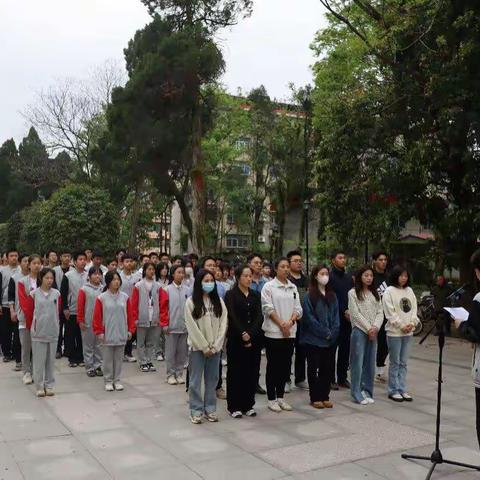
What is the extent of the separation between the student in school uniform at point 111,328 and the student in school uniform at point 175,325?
21.8 inches

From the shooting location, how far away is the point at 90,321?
27.5ft

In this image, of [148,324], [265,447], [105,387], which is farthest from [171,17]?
[265,447]

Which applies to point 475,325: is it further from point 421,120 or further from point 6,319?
point 421,120

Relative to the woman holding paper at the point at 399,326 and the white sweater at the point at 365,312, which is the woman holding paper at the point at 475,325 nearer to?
the white sweater at the point at 365,312

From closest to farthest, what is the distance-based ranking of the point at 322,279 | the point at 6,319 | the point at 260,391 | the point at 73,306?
the point at 322,279 < the point at 260,391 < the point at 73,306 < the point at 6,319

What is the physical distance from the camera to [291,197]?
32.2m

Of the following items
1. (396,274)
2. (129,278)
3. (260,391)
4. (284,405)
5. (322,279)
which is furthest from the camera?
(129,278)

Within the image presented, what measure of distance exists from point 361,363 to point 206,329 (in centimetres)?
204

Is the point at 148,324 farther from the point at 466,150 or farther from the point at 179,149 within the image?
the point at 179,149

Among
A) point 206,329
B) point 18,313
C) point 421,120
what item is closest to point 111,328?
point 18,313

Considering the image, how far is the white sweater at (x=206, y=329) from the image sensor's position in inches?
230

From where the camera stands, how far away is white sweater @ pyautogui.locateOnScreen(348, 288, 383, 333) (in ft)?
22.1

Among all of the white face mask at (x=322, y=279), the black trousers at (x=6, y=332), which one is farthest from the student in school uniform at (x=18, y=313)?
the white face mask at (x=322, y=279)

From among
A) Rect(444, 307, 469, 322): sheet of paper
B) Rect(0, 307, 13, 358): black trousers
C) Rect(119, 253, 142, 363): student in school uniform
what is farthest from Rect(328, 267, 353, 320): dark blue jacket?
Rect(0, 307, 13, 358): black trousers
